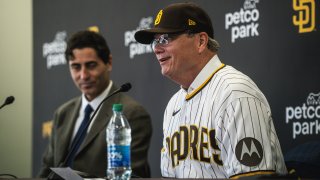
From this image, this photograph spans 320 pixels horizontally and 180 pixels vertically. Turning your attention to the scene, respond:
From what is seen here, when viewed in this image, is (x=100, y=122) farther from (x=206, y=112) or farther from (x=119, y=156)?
(x=119, y=156)

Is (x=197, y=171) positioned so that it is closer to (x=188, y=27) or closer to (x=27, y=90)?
(x=188, y=27)

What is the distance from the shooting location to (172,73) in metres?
2.77

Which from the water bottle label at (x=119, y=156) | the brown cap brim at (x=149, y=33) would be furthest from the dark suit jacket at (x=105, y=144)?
the water bottle label at (x=119, y=156)

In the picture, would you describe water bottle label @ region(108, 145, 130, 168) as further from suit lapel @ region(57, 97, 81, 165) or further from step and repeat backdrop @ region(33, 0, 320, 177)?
suit lapel @ region(57, 97, 81, 165)

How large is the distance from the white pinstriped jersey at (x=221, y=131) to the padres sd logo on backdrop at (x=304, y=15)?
0.63 meters

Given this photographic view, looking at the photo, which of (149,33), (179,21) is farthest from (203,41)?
(149,33)

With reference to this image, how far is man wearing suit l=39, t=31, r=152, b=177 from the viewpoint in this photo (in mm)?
3568

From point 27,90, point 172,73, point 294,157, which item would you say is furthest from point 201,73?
point 27,90

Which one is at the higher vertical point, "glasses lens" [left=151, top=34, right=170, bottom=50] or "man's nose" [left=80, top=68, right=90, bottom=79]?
"glasses lens" [left=151, top=34, right=170, bottom=50]

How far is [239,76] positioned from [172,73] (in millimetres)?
357

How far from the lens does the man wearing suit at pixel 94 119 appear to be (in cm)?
357

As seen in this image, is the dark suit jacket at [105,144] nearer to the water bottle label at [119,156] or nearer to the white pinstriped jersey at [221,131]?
the white pinstriped jersey at [221,131]

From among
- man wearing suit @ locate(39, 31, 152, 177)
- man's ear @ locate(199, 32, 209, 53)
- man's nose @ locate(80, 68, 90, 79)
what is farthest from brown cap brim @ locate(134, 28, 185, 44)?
man's nose @ locate(80, 68, 90, 79)

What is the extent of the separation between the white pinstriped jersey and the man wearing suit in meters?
0.81
